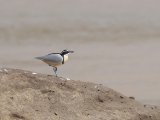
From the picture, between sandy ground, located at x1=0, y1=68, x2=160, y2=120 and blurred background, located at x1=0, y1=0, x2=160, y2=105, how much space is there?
3.23 meters

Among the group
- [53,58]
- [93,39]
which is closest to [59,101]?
[53,58]

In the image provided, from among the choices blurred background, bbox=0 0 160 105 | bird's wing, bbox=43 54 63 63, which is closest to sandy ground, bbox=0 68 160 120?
bird's wing, bbox=43 54 63 63

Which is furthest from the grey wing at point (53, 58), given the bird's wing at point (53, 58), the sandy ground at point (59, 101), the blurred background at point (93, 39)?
the blurred background at point (93, 39)

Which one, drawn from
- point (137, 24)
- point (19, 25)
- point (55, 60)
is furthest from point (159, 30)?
point (55, 60)

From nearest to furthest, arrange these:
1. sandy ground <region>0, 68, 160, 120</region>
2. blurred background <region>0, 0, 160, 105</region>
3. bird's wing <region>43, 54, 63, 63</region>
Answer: sandy ground <region>0, 68, 160, 120</region>
bird's wing <region>43, 54, 63, 63</region>
blurred background <region>0, 0, 160, 105</region>

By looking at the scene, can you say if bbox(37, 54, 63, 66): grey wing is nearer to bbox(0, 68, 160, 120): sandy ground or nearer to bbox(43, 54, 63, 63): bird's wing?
bbox(43, 54, 63, 63): bird's wing

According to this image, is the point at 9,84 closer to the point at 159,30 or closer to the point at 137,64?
the point at 137,64

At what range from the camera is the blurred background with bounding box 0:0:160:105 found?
13906mm

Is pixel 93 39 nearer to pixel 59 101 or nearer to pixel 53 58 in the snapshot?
pixel 53 58

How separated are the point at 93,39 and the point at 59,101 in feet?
26.3

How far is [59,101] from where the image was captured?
29.6 feet

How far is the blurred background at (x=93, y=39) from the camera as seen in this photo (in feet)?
45.6

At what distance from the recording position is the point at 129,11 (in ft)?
60.6

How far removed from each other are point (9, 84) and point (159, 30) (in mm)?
9044
